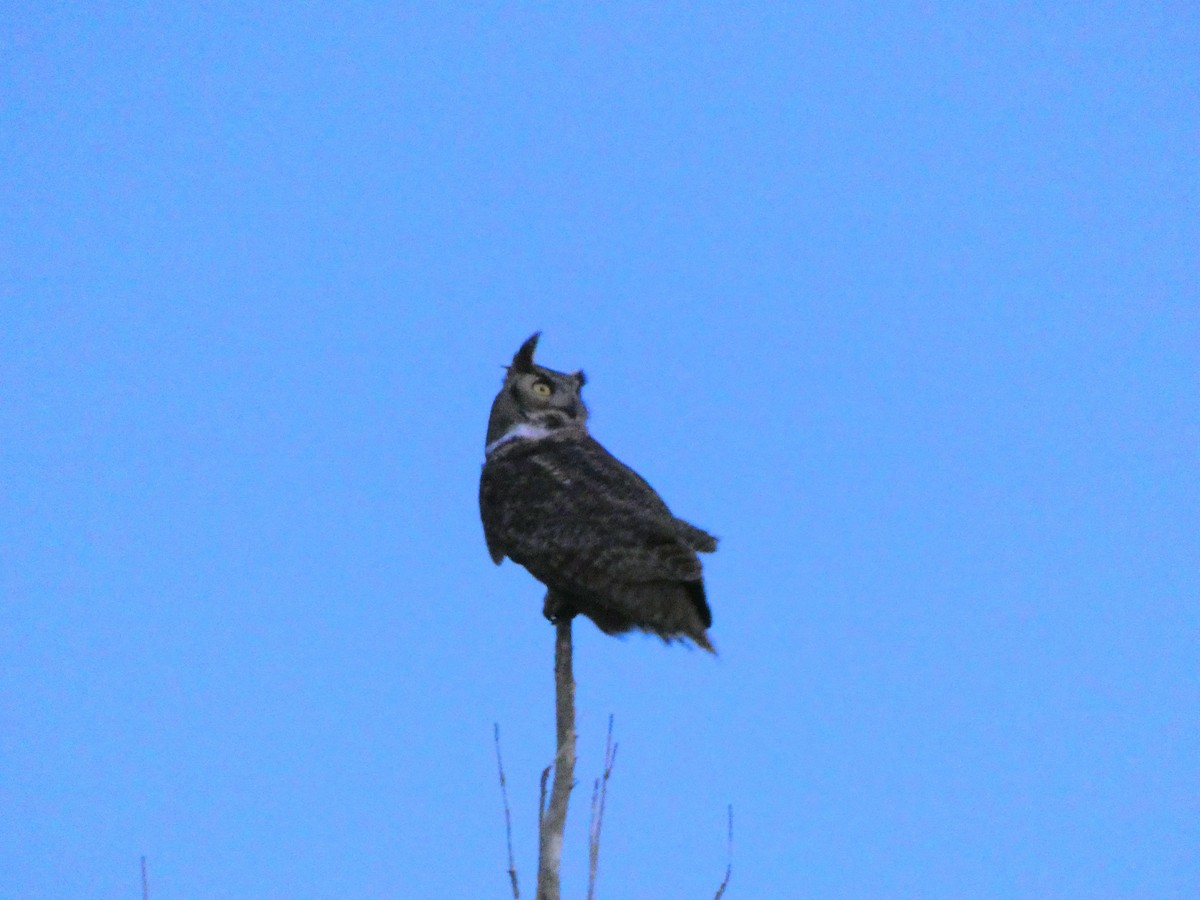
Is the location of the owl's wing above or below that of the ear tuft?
below

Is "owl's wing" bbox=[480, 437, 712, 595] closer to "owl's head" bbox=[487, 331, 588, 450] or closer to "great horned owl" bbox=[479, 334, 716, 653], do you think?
"great horned owl" bbox=[479, 334, 716, 653]

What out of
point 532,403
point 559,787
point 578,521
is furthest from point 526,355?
point 559,787

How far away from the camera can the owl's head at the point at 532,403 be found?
234 inches

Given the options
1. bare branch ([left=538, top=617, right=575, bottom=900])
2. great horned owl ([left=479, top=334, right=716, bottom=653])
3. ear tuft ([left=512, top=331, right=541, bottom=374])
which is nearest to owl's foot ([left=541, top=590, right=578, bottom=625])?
great horned owl ([left=479, top=334, right=716, bottom=653])

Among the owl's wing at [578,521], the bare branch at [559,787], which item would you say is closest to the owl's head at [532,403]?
the owl's wing at [578,521]

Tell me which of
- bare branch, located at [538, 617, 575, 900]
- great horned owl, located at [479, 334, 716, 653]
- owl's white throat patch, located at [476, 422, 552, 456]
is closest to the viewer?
bare branch, located at [538, 617, 575, 900]

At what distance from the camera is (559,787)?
388cm

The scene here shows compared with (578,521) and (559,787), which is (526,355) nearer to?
(578,521)

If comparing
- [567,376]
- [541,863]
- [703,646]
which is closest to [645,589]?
[703,646]

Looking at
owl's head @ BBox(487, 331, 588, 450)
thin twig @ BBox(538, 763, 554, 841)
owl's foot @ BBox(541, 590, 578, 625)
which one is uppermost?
owl's head @ BBox(487, 331, 588, 450)

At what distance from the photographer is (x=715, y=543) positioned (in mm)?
5363

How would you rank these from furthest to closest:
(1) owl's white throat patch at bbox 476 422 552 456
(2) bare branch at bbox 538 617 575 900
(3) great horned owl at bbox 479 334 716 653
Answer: (1) owl's white throat patch at bbox 476 422 552 456
(3) great horned owl at bbox 479 334 716 653
(2) bare branch at bbox 538 617 575 900

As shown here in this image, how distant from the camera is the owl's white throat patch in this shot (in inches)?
230

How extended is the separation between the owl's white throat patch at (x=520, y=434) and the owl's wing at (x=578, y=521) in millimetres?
177
